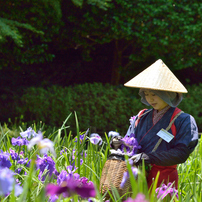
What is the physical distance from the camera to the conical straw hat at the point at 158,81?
1.79m

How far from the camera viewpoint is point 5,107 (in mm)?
5859

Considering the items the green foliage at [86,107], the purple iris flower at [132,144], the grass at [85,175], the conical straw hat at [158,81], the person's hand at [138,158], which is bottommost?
the green foliage at [86,107]

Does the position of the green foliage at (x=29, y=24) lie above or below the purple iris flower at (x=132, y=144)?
above

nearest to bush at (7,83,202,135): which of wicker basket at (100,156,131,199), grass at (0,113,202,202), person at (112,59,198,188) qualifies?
grass at (0,113,202,202)

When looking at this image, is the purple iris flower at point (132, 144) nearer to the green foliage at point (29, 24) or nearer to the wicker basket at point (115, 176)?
the wicker basket at point (115, 176)

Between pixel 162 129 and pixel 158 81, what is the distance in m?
0.30

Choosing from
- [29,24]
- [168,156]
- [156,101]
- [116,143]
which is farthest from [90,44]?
[168,156]

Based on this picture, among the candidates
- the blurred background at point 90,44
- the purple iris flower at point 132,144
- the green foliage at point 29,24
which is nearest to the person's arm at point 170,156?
the purple iris flower at point 132,144

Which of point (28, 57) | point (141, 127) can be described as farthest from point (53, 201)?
point (28, 57)

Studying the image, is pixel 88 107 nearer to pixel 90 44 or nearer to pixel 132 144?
pixel 90 44

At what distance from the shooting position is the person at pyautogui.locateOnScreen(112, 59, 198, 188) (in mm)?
1670

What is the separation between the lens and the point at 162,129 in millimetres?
1751

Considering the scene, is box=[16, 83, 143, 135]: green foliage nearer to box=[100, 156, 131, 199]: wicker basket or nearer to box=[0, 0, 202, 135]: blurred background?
box=[0, 0, 202, 135]: blurred background

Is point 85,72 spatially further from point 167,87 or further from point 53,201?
point 53,201
